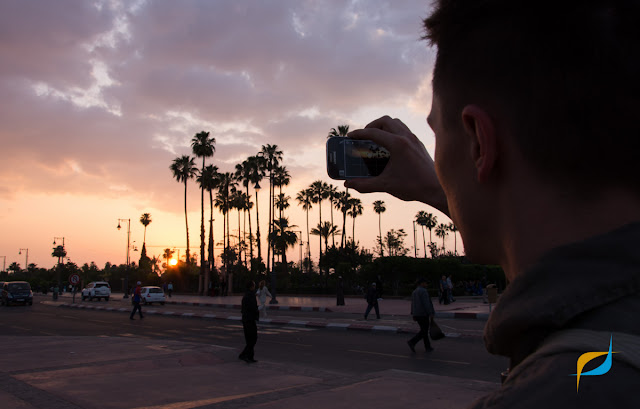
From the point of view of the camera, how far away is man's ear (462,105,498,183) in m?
0.79

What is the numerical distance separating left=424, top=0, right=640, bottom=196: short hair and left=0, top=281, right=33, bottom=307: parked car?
4263 cm

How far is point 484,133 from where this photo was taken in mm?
787

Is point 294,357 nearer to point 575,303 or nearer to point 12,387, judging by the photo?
point 12,387

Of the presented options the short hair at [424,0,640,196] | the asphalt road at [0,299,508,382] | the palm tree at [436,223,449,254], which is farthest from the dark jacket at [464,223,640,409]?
the palm tree at [436,223,449,254]

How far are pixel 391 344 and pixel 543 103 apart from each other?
12.4m

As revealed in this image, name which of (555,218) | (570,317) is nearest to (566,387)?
(570,317)

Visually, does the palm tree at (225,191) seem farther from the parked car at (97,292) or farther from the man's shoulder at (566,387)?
the man's shoulder at (566,387)

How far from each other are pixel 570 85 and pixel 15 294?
1691 inches

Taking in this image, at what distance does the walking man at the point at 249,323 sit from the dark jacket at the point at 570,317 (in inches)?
376

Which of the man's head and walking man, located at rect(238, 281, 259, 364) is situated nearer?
the man's head

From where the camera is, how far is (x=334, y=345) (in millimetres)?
12539

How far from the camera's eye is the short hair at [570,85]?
2.27 feet

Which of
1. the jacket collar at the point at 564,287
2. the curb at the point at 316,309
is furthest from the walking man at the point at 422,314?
the jacket collar at the point at 564,287

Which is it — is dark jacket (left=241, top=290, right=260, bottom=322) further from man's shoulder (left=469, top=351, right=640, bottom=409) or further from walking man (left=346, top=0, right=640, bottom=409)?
man's shoulder (left=469, top=351, right=640, bottom=409)
